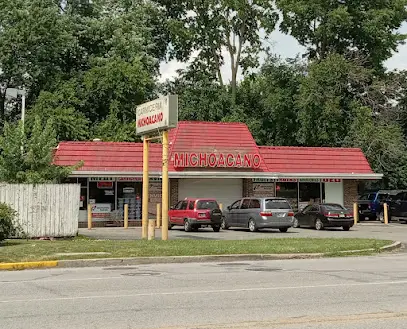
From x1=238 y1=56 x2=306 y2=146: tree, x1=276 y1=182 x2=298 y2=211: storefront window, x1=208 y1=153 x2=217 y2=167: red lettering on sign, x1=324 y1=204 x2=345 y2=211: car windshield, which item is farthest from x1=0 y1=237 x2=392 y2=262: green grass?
x1=238 y1=56 x2=306 y2=146: tree

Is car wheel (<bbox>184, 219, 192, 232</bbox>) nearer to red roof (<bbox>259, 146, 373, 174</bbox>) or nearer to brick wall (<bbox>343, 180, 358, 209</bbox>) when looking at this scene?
red roof (<bbox>259, 146, 373, 174</bbox>)

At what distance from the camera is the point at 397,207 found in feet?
119

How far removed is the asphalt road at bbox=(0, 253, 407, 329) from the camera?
7789 millimetres

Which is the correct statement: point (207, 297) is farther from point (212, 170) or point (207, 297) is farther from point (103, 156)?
point (212, 170)

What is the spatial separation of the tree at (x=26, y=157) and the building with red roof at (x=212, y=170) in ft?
30.8

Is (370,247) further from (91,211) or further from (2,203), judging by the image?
(91,211)

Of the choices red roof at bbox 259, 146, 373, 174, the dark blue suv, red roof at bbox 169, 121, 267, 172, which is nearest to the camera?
red roof at bbox 169, 121, 267, 172

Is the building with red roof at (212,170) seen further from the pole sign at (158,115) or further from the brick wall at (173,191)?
the pole sign at (158,115)

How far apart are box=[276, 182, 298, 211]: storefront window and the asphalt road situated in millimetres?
22459

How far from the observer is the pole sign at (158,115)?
20391 millimetres

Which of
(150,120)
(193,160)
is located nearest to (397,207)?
(193,160)

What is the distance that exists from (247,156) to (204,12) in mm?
23736

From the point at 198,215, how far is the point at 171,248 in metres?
A: 10.9

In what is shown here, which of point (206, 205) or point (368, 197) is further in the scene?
point (368, 197)
